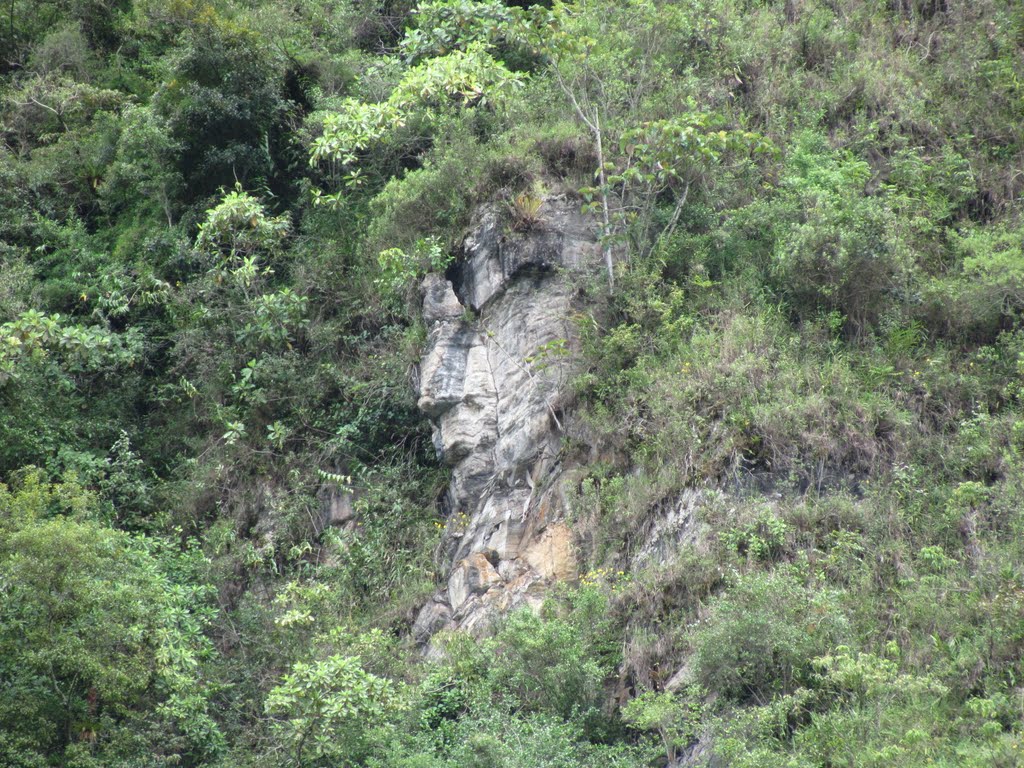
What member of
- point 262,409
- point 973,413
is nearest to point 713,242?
point 973,413

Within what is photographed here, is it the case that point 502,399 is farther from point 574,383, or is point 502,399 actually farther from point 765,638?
point 765,638

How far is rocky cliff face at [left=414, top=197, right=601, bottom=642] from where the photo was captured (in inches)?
462

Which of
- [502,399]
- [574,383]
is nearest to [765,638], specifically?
[574,383]

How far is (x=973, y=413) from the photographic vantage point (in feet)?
35.4

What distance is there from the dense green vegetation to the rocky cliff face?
1.33 feet

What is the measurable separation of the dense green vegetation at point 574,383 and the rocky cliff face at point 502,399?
1.33 ft

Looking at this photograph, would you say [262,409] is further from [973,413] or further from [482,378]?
[973,413]

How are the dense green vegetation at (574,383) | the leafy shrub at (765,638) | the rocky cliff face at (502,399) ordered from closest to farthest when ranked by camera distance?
the leafy shrub at (765,638)
the dense green vegetation at (574,383)
the rocky cliff face at (502,399)

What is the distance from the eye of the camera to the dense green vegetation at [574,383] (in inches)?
367

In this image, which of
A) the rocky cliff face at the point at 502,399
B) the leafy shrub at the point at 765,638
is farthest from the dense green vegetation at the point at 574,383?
the rocky cliff face at the point at 502,399

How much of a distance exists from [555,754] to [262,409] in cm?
760

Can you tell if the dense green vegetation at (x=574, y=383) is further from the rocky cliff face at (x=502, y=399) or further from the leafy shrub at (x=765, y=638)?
the rocky cliff face at (x=502, y=399)

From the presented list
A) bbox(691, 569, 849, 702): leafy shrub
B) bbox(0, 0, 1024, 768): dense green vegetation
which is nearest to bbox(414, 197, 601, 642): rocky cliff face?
bbox(0, 0, 1024, 768): dense green vegetation

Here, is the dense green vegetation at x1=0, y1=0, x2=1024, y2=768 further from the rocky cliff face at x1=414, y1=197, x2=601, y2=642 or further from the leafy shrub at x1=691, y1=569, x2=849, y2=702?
the rocky cliff face at x1=414, y1=197, x2=601, y2=642
